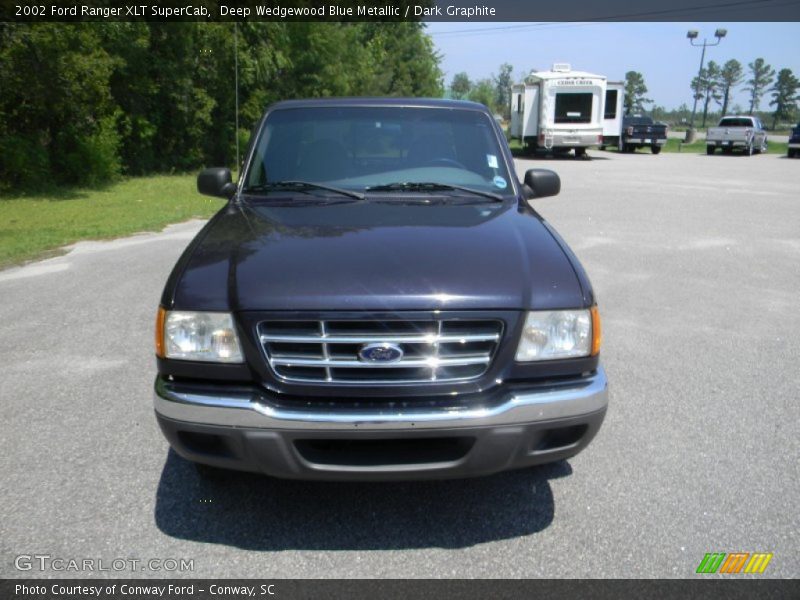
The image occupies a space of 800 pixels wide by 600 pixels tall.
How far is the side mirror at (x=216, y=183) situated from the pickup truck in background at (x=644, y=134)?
3279 centimetres

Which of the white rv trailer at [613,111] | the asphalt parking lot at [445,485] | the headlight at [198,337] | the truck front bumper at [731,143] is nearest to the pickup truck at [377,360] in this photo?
the headlight at [198,337]

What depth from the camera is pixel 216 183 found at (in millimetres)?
4438

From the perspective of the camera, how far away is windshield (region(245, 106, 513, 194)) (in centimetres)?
416

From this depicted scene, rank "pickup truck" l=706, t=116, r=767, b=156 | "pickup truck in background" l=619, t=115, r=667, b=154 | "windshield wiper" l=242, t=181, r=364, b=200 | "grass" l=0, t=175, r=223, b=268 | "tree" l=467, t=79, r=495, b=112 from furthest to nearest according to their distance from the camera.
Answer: "tree" l=467, t=79, r=495, b=112, "pickup truck in background" l=619, t=115, r=667, b=154, "pickup truck" l=706, t=116, r=767, b=156, "grass" l=0, t=175, r=223, b=268, "windshield wiper" l=242, t=181, r=364, b=200

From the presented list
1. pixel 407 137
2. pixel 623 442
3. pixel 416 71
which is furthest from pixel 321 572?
pixel 416 71

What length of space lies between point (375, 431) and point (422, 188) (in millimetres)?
1765

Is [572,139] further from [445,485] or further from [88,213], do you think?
[445,485]

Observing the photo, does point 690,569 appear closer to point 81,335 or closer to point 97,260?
point 81,335

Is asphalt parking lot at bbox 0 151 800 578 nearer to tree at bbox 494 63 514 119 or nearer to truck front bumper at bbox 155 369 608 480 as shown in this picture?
truck front bumper at bbox 155 369 608 480

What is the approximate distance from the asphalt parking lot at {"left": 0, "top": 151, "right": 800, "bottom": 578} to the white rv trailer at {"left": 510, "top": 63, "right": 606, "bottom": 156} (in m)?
22.6

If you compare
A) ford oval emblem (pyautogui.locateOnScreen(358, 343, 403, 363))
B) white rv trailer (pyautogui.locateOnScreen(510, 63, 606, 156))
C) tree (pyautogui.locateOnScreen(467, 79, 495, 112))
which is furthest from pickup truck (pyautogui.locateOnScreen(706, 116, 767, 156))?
tree (pyautogui.locateOnScreen(467, 79, 495, 112))

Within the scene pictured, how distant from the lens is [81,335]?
18.6ft

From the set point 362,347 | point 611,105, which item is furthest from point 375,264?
point 611,105

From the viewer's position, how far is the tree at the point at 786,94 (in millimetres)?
100562
